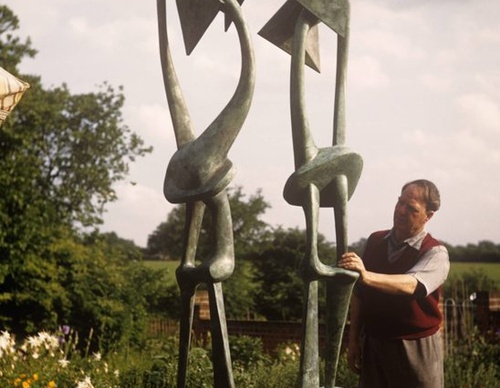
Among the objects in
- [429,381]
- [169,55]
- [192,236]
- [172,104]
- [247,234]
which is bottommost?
[429,381]

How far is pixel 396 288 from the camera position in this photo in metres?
3.39

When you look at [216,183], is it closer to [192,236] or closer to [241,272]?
[192,236]

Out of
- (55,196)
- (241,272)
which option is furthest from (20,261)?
(55,196)

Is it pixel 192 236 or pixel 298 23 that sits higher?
pixel 298 23

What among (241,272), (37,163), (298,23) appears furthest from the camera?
(37,163)

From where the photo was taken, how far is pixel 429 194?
3543mm

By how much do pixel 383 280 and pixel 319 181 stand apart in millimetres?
522

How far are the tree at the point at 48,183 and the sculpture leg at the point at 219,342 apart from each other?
27.3ft

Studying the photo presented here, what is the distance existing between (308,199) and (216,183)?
1.37ft

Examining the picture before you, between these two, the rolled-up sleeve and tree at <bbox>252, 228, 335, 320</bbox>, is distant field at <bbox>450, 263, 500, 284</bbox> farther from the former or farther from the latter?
the rolled-up sleeve

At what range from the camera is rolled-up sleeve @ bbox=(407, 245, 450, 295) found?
345 cm

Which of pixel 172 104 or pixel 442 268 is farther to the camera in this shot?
pixel 172 104

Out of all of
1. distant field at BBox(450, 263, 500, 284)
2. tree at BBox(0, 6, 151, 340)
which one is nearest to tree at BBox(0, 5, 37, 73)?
tree at BBox(0, 6, 151, 340)

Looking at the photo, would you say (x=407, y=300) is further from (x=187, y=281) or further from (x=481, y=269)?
(x=481, y=269)
